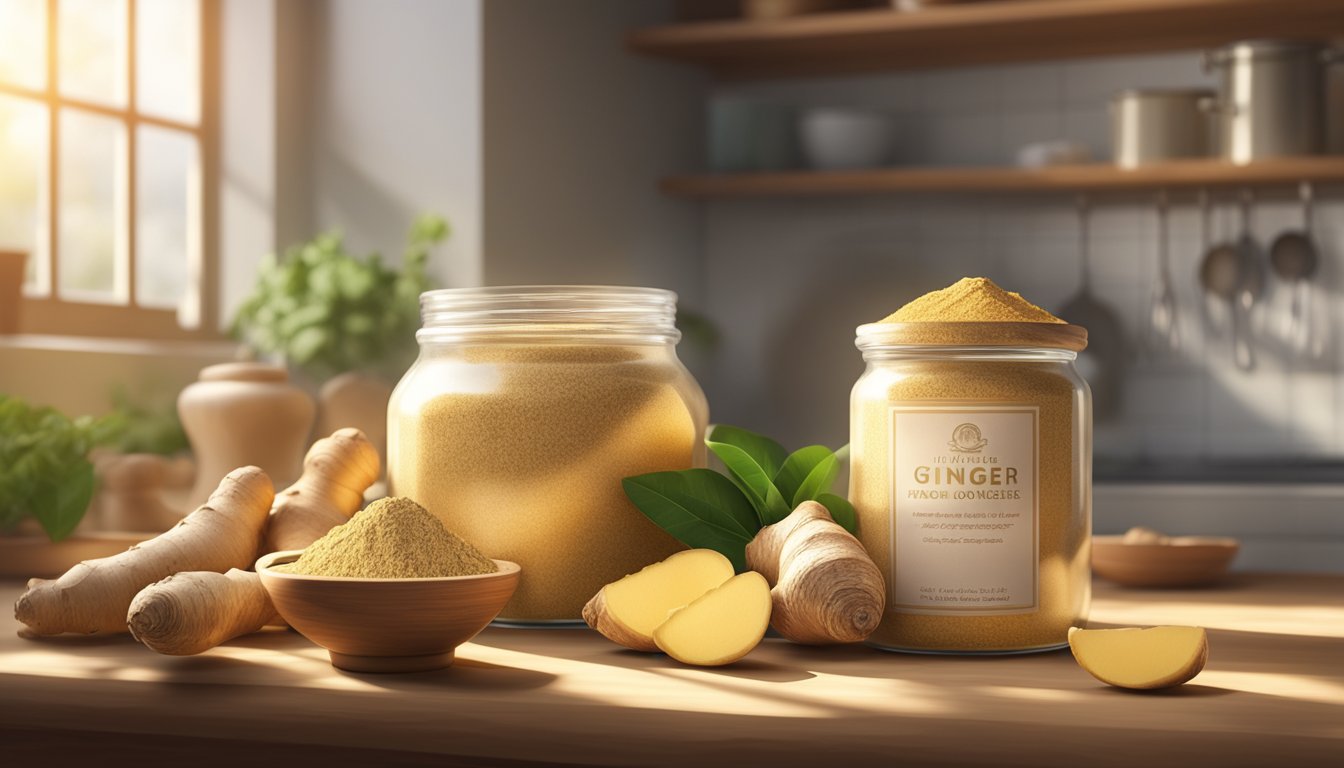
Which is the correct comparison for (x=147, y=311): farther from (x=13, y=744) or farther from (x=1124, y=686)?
(x=1124, y=686)

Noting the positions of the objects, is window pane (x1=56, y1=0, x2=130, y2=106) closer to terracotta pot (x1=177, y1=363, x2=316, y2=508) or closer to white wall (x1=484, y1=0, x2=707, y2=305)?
white wall (x1=484, y1=0, x2=707, y2=305)

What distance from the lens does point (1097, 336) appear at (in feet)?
10.6

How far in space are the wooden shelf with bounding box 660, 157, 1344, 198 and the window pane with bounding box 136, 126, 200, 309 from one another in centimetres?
106

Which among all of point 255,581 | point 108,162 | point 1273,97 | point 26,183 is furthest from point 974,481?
point 1273,97

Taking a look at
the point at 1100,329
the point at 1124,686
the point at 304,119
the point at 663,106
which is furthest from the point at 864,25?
the point at 1124,686

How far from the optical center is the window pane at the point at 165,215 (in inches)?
105

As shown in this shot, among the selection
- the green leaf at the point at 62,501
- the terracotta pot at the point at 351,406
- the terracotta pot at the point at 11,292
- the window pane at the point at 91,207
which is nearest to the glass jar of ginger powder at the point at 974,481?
the green leaf at the point at 62,501

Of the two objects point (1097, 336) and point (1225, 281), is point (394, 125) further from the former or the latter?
point (1225, 281)

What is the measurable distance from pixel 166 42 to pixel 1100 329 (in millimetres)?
2018

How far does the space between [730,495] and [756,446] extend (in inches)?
2.3

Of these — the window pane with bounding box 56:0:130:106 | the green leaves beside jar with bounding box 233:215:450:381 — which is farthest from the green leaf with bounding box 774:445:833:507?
the window pane with bounding box 56:0:130:106

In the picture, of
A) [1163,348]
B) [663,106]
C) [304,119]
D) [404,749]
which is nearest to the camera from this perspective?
[404,749]

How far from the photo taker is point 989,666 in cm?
64

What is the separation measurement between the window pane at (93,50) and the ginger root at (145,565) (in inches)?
78.2
